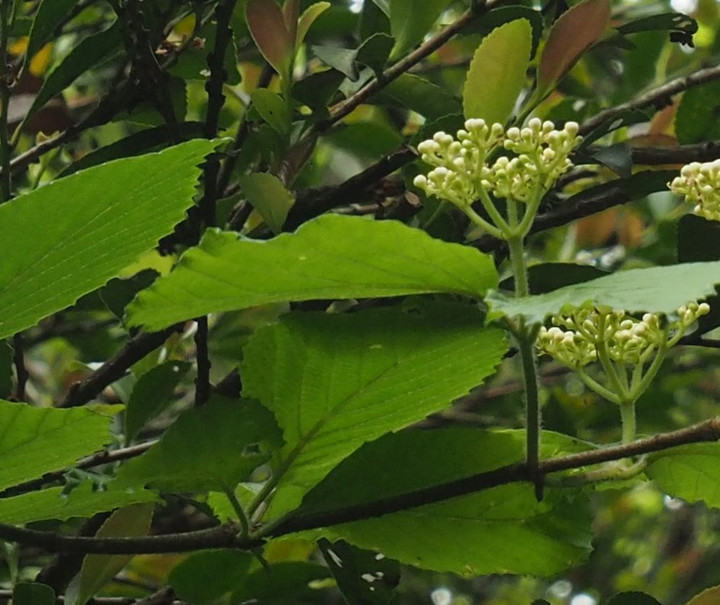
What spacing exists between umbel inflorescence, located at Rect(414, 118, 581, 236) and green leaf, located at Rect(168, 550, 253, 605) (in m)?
0.37

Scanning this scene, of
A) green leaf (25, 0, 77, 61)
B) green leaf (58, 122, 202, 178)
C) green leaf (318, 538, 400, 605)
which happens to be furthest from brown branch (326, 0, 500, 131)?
green leaf (318, 538, 400, 605)

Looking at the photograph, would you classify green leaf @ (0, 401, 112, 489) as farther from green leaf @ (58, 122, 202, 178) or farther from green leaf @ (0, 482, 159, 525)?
green leaf @ (58, 122, 202, 178)

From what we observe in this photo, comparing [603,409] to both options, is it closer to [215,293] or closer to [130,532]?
[130,532]

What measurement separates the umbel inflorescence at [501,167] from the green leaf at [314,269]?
0.15ft

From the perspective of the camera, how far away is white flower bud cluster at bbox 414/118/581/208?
50 cm

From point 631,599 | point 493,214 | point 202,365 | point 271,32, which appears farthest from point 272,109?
point 631,599

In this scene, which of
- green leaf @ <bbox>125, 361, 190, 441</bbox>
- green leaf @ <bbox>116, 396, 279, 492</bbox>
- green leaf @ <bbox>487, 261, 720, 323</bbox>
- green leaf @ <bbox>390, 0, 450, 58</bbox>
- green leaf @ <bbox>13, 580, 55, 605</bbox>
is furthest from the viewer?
green leaf @ <bbox>125, 361, 190, 441</bbox>

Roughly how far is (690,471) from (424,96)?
15.4 inches

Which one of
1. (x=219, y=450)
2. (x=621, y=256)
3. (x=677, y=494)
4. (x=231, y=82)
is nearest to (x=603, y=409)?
(x=621, y=256)

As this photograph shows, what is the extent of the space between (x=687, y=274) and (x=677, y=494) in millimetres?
192

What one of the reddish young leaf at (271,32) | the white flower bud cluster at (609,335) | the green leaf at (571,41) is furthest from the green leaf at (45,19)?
the white flower bud cluster at (609,335)

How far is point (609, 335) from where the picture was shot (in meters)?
0.52

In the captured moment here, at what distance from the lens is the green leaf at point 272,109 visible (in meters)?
0.74

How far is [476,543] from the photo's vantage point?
62cm
